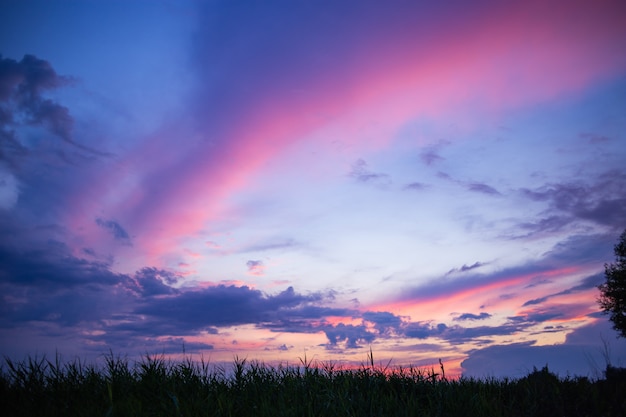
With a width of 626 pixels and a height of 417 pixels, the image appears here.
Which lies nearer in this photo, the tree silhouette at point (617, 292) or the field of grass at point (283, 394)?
the field of grass at point (283, 394)

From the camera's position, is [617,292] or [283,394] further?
[617,292]

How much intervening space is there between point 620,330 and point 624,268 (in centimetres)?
491

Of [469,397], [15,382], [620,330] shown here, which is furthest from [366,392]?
[620,330]

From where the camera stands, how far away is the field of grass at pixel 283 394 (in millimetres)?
9945

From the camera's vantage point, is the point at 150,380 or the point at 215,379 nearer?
the point at 150,380

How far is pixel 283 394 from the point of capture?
11.0m

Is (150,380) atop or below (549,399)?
atop

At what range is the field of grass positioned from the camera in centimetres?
995

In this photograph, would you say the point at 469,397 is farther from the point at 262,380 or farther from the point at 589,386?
the point at 262,380

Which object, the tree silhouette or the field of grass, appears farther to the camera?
the tree silhouette

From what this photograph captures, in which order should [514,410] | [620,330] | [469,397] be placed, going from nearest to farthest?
[514,410], [469,397], [620,330]

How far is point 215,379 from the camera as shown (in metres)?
12.2

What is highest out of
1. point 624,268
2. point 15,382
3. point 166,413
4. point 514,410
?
point 624,268

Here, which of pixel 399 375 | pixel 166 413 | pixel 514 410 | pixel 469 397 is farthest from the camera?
pixel 399 375
